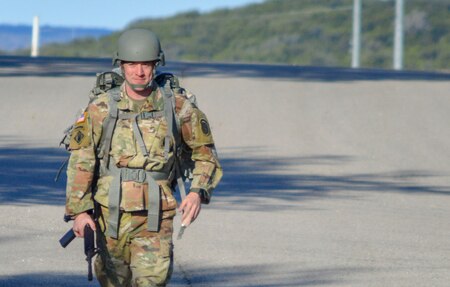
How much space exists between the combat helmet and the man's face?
0.03m

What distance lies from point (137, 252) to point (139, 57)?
922mm

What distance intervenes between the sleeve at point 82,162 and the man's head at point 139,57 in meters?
0.24

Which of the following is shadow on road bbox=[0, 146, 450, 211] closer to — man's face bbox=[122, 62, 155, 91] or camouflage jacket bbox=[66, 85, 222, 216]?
camouflage jacket bbox=[66, 85, 222, 216]

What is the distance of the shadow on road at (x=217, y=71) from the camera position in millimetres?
27969

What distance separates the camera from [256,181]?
51.0 feet

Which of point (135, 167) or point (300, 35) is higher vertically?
point (300, 35)

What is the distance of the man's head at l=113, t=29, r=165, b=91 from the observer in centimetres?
647

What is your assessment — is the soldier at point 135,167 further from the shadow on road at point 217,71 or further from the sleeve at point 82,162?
the shadow on road at point 217,71

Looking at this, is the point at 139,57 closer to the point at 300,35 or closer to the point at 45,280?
the point at 45,280

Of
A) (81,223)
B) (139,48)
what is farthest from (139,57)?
(81,223)

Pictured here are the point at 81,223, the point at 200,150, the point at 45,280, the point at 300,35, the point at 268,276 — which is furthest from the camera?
the point at 300,35

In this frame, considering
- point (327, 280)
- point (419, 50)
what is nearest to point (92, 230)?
point (327, 280)

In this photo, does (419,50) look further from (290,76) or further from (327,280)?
→ (327,280)

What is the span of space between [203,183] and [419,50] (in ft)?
251
